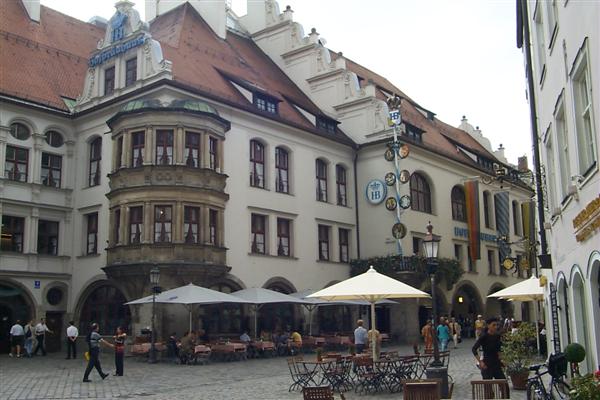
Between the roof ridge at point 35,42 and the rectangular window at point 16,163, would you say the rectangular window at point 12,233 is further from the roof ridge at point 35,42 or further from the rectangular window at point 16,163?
the roof ridge at point 35,42

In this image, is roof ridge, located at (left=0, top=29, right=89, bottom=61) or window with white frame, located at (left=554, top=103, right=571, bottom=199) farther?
roof ridge, located at (left=0, top=29, right=89, bottom=61)

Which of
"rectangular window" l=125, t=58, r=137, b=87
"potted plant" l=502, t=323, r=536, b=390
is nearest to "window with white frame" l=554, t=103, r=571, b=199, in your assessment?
"potted plant" l=502, t=323, r=536, b=390

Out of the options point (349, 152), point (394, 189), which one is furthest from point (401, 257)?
point (349, 152)

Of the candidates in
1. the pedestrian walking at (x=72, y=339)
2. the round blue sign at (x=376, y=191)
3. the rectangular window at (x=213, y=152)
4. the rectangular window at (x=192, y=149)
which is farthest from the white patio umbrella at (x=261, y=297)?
the round blue sign at (x=376, y=191)

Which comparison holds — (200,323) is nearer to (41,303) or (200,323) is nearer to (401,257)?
(41,303)

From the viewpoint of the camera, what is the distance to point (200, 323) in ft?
98.0

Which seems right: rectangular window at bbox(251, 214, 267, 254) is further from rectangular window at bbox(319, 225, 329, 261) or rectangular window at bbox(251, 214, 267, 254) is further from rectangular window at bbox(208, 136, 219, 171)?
rectangular window at bbox(319, 225, 329, 261)

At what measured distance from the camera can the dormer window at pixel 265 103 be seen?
3488 centimetres

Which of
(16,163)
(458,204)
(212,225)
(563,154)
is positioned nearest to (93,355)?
(212,225)

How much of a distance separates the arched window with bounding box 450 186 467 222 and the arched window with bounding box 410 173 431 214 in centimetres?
305

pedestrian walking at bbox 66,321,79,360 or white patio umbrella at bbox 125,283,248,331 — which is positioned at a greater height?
white patio umbrella at bbox 125,283,248,331

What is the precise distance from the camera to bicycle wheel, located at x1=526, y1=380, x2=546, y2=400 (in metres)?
10.5

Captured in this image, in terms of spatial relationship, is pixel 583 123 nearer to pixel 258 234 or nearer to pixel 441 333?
pixel 441 333

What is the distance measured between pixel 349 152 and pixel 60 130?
50.9 feet
